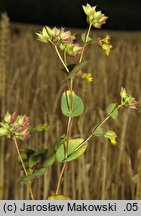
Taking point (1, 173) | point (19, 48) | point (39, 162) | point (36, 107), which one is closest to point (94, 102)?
point (36, 107)

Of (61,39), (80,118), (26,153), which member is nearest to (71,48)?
(61,39)

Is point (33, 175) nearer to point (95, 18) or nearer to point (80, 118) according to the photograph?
point (95, 18)

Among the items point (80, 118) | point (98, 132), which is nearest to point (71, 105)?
point (98, 132)

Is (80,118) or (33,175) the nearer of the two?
(33,175)

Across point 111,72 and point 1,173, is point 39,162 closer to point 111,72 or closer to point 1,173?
point 1,173

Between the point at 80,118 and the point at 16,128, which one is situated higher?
the point at 80,118

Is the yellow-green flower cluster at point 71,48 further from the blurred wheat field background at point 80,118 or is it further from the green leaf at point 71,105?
the blurred wheat field background at point 80,118

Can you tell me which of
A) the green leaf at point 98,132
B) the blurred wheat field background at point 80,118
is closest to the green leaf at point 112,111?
the green leaf at point 98,132
